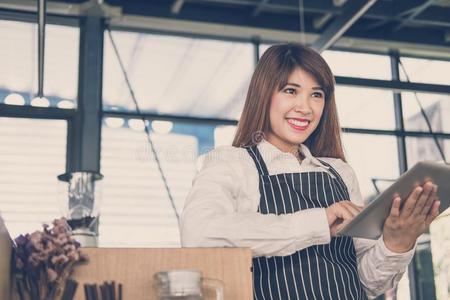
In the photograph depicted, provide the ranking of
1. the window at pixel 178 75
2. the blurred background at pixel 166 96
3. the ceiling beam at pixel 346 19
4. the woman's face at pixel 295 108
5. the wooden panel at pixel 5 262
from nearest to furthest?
the wooden panel at pixel 5 262, the woman's face at pixel 295 108, the ceiling beam at pixel 346 19, the blurred background at pixel 166 96, the window at pixel 178 75

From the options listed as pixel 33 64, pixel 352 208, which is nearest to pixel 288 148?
pixel 352 208

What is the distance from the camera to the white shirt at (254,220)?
1.46 m

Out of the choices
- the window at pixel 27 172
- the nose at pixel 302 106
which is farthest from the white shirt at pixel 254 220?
the window at pixel 27 172

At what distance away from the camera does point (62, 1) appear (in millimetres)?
6434

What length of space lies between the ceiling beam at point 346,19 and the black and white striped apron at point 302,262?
315 cm

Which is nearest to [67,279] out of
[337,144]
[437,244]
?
[337,144]

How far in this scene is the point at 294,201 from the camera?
168cm

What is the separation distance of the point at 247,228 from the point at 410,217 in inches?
12.5

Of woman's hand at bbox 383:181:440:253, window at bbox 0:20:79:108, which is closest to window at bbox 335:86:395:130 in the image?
window at bbox 0:20:79:108

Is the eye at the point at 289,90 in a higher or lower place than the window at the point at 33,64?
lower

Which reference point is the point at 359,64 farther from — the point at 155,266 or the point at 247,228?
the point at 155,266

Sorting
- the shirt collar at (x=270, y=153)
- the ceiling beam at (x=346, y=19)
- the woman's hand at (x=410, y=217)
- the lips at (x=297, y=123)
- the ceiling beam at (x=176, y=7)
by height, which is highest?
the ceiling beam at (x=176, y=7)

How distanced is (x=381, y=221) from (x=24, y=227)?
4.71 m

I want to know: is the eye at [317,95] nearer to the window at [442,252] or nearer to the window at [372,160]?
the window at [442,252]
